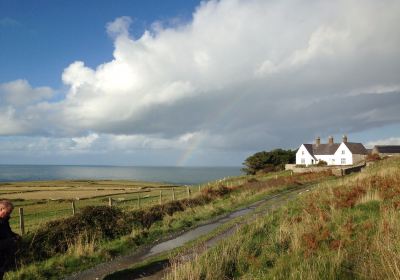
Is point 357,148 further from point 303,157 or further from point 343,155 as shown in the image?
point 303,157

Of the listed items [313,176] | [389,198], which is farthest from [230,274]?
[313,176]

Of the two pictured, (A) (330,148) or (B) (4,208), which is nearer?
(B) (4,208)

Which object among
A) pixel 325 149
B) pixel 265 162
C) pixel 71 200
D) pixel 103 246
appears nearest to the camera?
pixel 103 246

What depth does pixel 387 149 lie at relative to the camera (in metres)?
99.8

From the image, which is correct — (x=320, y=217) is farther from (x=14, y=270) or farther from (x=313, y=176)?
(x=313, y=176)

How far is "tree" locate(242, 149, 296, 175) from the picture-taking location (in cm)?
8743

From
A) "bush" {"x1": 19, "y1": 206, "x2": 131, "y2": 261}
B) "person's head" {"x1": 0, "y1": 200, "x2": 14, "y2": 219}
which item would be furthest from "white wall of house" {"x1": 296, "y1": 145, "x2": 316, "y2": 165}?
"person's head" {"x1": 0, "y1": 200, "x2": 14, "y2": 219}

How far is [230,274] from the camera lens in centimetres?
1020

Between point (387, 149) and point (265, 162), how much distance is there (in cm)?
3466

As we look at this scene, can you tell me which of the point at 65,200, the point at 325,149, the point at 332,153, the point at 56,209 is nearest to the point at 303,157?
the point at 325,149

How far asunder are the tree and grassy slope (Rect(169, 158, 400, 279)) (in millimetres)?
70959

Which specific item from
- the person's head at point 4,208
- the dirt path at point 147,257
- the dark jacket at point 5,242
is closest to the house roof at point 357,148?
the dirt path at point 147,257

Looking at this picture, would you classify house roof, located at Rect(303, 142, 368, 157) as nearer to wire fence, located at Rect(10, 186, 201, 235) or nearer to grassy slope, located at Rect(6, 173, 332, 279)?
wire fence, located at Rect(10, 186, 201, 235)

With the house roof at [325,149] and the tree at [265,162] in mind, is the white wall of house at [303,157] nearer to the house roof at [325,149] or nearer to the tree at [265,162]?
the house roof at [325,149]
